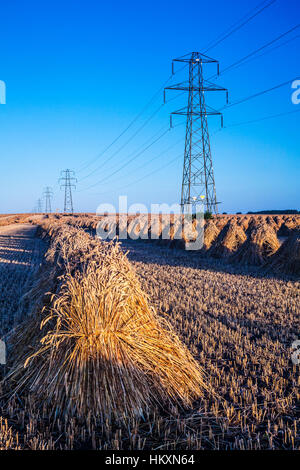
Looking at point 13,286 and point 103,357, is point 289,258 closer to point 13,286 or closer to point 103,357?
point 13,286

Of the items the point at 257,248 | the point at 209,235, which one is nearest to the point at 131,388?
the point at 257,248

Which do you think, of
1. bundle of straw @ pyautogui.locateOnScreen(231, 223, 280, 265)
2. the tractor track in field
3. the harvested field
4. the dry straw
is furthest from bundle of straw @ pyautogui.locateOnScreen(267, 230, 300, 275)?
the dry straw

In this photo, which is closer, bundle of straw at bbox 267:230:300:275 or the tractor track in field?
the tractor track in field

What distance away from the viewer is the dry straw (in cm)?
318

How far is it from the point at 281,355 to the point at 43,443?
3.07m

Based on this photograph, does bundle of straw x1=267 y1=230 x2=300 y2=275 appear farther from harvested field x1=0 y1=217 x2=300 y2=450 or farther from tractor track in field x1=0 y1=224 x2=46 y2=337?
tractor track in field x1=0 y1=224 x2=46 y2=337

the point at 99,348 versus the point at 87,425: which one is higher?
the point at 99,348

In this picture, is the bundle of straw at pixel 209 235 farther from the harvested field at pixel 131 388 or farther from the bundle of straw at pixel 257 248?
the harvested field at pixel 131 388

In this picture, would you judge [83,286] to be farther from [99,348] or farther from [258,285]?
[258,285]

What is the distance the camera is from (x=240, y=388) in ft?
12.1

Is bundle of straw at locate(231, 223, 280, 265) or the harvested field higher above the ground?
bundle of straw at locate(231, 223, 280, 265)

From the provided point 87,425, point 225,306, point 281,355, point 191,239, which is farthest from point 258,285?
point 191,239

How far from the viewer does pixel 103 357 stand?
11.1ft

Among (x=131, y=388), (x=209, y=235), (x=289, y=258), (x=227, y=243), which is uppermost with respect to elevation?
(x=209, y=235)
